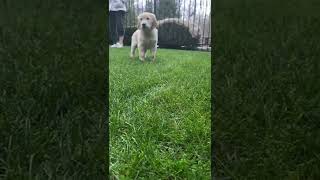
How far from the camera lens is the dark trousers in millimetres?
1279

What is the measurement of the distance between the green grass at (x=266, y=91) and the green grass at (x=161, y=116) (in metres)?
0.05

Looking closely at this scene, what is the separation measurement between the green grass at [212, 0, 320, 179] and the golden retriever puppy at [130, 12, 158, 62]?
0.22 m

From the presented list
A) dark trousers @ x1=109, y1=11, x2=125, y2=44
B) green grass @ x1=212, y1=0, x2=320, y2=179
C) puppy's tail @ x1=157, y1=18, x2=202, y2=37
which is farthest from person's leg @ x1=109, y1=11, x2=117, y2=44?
green grass @ x1=212, y1=0, x2=320, y2=179

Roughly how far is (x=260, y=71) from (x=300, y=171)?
24.9 inches

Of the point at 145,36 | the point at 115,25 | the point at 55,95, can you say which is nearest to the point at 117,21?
the point at 115,25

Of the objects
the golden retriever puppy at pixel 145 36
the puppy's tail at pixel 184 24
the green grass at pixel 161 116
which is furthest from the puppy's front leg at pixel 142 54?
the puppy's tail at pixel 184 24

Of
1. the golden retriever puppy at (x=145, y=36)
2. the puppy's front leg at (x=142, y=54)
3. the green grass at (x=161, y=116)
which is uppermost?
the golden retriever puppy at (x=145, y=36)

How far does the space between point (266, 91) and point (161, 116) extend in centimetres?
41

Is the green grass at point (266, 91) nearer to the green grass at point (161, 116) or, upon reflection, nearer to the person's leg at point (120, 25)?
the green grass at point (161, 116)

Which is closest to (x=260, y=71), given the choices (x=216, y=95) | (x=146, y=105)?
(x=216, y=95)

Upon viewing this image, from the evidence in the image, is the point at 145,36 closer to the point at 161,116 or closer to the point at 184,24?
the point at 184,24

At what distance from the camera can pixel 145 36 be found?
1975mm

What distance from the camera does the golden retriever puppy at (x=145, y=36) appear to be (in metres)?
1.41

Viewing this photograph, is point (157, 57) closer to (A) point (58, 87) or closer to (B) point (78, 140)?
(A) point (58, 87)
